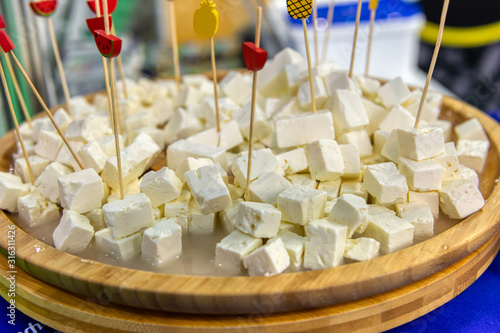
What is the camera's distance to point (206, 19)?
50.0 inches

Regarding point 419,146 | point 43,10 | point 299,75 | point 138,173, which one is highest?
point 43,10

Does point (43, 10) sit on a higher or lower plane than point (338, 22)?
higher

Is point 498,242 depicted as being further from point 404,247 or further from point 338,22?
point 338,22

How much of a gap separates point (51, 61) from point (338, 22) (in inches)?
84.8

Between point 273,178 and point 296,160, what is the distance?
0.14 m

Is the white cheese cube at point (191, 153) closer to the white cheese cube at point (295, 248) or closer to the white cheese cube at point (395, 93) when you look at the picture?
the white cheese cube at point (295, 248)

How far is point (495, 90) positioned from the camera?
10.2 feet

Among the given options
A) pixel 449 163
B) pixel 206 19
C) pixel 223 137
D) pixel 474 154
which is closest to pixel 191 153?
pixel 223 137

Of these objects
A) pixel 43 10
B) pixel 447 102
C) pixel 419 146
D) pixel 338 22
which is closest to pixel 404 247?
pixel 419 146

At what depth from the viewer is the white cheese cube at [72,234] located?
3.78 ft

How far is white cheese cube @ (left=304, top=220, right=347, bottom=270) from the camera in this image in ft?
3.41

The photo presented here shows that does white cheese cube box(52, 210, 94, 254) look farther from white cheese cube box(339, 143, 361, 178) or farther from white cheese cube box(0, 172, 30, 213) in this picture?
white cheese cube box(339, 143, 361, 178)

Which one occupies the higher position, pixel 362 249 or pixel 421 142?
pixel 421 142

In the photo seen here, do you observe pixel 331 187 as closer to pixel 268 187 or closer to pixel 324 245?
pixel 268 187
